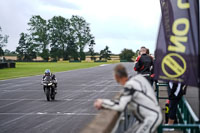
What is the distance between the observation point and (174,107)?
6.86 metres

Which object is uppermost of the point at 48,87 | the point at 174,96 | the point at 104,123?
the point at 104,123

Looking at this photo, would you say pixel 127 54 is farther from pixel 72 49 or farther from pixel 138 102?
pixel 138 102

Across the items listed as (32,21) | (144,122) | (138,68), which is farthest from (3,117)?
(32,21)

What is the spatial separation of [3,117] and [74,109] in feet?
8.67

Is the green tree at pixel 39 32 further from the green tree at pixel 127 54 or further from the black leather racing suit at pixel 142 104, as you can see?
the black leather racing suit at pixel 142 104

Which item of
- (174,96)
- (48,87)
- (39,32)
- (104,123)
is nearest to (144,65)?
(174,96)

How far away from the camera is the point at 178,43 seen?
4191 millimetres

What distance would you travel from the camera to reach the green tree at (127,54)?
14700 cm

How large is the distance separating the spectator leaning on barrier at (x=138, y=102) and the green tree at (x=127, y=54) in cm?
14252

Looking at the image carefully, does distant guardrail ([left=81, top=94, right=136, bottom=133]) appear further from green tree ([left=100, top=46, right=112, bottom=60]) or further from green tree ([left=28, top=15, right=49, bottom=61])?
green tree ([left=100, top=46, right=112, bottom=60])

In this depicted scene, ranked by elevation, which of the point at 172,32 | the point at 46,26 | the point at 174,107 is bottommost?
the point at 174,107

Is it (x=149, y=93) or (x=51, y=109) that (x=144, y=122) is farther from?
(x=51, y=109)

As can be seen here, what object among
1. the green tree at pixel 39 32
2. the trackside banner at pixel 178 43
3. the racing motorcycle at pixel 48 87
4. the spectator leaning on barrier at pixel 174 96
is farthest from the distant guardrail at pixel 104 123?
the green tree at pixel 39 32

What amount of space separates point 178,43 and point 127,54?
14428 cm
